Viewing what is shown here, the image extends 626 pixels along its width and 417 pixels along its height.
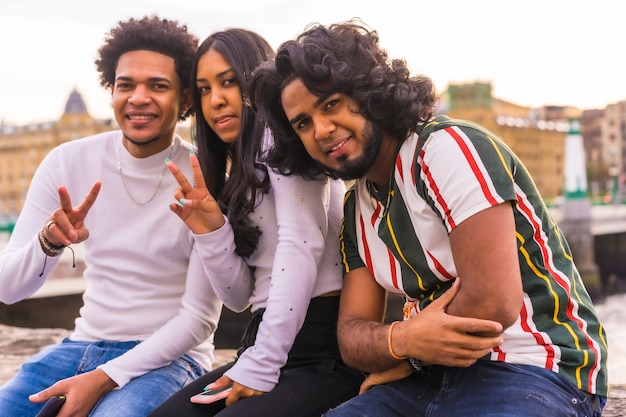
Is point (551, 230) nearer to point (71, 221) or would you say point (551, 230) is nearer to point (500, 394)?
point (500, 394)

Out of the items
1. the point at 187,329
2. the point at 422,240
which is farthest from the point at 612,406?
the point at 187,329

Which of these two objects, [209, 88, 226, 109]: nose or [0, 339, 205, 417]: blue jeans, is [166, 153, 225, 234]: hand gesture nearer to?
[209, 88, 226, 109]: nose

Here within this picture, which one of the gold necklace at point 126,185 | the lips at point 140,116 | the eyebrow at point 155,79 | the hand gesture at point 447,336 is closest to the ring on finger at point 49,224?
the gold necklace at point 126,185

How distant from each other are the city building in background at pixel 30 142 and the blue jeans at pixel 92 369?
65733 millimetres

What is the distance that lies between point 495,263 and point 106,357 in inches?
56.8

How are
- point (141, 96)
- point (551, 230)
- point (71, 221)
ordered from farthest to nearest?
point (141, 96) → point (71, 221) → point (551, 230)

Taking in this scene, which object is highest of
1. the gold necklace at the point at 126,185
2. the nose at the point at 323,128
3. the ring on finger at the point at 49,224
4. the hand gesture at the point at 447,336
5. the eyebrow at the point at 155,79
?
the eyebrow at the point at 155,79

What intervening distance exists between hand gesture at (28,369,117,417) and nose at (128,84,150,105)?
3.10ft

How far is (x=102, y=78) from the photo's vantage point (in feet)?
9.30

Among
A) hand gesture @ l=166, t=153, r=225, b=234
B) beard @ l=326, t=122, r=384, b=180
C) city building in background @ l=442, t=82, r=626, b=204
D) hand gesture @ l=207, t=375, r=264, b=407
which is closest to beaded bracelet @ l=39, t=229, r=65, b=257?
hand gesture @ l=166, t=153, r=225, b=234

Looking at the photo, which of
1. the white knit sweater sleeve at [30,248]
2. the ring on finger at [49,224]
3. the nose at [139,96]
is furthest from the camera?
the nose at [139,96]

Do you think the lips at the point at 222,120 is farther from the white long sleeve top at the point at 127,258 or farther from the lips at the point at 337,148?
the lips at the point at 337,148

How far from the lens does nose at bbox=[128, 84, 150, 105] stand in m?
2.58

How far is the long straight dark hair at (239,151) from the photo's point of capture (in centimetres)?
223
